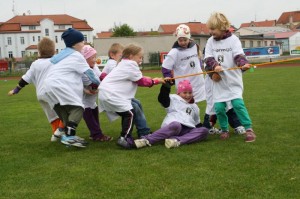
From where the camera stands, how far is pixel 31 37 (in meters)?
90.4

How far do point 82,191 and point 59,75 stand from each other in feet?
7.70

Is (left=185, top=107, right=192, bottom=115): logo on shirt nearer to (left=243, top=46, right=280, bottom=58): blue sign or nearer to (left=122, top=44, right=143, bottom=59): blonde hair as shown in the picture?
(left=122, top=44, right=143, bottom=59): blonde hair

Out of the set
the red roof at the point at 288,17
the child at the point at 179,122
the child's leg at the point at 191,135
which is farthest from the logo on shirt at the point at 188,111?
the red roof at the point at 288,17

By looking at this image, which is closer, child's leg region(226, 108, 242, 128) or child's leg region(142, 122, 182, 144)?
child's leg region(142, 122, 182, 144)

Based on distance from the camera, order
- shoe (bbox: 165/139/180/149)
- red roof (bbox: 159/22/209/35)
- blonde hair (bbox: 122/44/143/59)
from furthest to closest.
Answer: red roof (bbox: 159/22/209/35) < blonde hair (bbox: 122/44/143/59) < shoe (bbox: 165/139/180/149)

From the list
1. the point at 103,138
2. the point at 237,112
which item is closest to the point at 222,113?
the point at 237,112

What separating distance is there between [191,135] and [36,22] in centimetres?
9060

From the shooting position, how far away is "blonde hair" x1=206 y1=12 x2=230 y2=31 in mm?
6062

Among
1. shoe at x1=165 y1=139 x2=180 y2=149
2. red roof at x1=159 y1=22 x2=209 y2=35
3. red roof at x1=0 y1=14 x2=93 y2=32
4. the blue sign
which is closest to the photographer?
shoe at x1=165 y1=139 x2=180 y2=149

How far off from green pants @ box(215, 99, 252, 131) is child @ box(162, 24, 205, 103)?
591 millimetres

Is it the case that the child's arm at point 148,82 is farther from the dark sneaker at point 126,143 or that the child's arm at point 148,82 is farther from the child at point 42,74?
the child at point 42,74

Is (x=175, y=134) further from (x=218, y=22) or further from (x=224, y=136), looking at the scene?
(x=218, y=22)

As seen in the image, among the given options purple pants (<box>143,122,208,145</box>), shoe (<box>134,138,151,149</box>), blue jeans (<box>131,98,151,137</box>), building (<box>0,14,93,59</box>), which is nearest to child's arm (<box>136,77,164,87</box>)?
blue jeans (<box>131,98,151,137</box>)

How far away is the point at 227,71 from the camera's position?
6.09m
